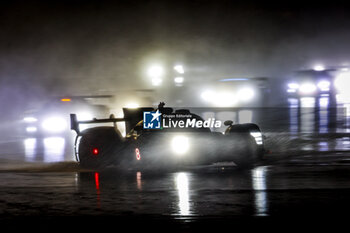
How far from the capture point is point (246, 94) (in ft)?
118

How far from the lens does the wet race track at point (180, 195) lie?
18.9ft

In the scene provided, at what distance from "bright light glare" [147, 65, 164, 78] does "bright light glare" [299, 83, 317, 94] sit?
1151cm

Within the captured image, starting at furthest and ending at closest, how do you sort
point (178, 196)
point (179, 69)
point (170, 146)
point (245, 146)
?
1. point (179, 69)
2. point (245, 146)
3. point (170, 146)
4. point (178, 196)

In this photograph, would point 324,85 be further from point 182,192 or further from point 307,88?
point 182,192

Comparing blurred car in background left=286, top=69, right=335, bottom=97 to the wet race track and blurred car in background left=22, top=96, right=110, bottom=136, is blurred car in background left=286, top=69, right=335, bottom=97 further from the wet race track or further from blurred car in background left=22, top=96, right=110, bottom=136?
the wet race track

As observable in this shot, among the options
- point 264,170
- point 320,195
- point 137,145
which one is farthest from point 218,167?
point 320,195

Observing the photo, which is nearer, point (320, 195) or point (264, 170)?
point (320, 195)

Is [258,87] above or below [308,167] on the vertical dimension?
above

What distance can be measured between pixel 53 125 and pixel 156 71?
570 inches

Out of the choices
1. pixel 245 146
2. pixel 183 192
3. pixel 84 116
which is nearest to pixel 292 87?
pixel 84 116

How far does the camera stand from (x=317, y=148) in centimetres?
1464

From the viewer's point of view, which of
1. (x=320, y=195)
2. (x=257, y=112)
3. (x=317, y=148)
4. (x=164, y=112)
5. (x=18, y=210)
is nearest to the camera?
(x=18, y=210)

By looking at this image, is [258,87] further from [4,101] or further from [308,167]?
[308,167]

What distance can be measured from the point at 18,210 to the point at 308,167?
6.52 m
